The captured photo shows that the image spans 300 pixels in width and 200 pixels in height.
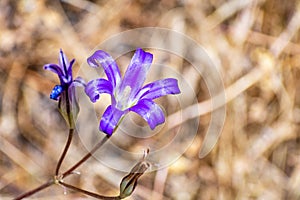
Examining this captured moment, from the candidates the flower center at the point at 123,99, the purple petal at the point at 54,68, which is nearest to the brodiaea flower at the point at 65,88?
the purple petal at the point at 54,68

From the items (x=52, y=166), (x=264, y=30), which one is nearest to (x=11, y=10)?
(x=52, y=166)

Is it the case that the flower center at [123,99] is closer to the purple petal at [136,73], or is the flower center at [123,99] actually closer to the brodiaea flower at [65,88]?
the purple petal at [136,73]

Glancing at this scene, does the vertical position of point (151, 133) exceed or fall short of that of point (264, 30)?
it falls short

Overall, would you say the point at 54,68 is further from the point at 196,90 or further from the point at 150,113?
the point at 196,90

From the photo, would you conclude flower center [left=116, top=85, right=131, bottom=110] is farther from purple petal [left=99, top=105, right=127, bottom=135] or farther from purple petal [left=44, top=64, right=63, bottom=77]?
purple petal [left=44, top=64, right=63, bottom=77]

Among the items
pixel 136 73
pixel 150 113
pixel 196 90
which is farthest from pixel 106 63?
pixel 196 90

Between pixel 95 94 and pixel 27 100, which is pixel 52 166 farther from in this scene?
pixel 95 94

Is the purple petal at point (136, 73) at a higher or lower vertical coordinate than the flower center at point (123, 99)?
higher
